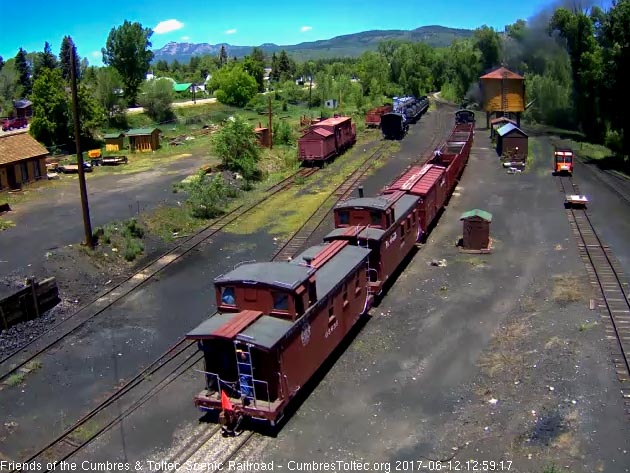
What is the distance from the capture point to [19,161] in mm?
41031

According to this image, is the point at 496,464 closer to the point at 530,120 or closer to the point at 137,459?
the point at 137,459

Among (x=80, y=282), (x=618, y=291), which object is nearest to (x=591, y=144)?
(x=618, y=291)

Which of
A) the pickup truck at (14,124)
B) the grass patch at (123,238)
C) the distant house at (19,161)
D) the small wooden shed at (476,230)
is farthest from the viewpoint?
the pickup truck at (14,124)

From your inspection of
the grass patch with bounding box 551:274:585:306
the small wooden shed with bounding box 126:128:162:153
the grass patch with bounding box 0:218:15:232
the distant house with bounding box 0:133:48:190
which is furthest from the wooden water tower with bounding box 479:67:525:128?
the grass patch with bounding box 0:218:15:232

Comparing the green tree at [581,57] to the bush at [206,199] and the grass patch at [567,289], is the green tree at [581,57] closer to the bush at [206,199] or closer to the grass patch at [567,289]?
the bush at [206,199]

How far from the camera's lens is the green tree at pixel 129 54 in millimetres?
83500

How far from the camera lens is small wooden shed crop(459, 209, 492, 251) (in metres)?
28.0

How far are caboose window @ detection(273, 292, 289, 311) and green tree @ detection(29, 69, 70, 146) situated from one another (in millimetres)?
45965

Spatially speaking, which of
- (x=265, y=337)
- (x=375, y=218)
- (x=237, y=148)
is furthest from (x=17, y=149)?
(x=265, y=337)

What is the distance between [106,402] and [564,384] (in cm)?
1212

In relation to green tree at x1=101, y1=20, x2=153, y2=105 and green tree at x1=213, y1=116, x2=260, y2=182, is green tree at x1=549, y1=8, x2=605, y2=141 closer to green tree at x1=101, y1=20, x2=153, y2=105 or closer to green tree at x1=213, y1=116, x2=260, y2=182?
green tree at x1=213, y1=116, x2=260, y2=182

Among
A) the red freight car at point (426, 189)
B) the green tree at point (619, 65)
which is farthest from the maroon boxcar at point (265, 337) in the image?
the green tree at point (619, 65)

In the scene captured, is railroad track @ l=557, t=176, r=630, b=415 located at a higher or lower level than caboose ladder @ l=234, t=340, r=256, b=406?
lower

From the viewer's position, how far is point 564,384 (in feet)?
55.1
